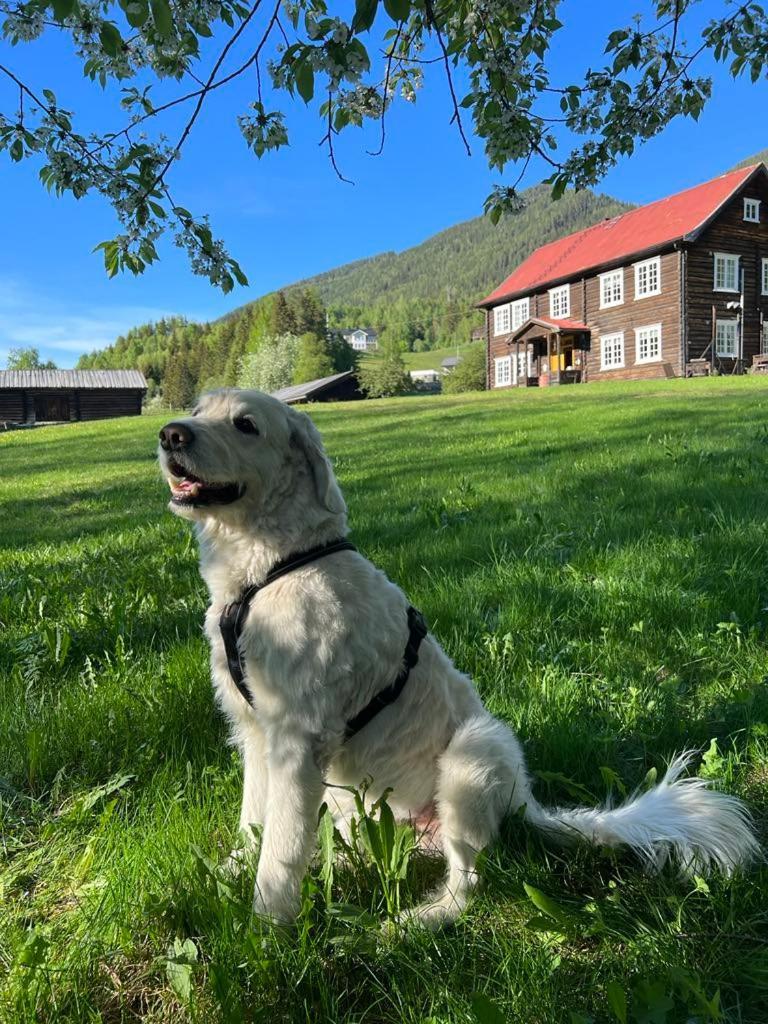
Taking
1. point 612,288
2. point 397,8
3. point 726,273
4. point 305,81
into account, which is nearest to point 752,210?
point 726,273

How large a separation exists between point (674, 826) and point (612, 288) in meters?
48.0

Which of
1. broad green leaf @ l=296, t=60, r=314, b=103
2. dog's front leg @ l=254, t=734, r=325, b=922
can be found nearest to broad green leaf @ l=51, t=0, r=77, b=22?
broad green leaf @ l=296, t=60, r=314, b=103

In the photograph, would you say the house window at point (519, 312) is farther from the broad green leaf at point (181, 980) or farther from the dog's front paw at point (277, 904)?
the broad green leaf at point (181, 980)

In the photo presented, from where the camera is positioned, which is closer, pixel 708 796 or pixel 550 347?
pixel 708 796

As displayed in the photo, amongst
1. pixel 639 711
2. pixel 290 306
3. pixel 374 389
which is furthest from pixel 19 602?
pixel 290 306

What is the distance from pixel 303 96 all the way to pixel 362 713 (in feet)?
8.69

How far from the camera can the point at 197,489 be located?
2395mm

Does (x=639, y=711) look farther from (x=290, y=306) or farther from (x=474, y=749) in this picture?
(x=290, y=306)

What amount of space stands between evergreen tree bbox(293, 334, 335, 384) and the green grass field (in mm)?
84335

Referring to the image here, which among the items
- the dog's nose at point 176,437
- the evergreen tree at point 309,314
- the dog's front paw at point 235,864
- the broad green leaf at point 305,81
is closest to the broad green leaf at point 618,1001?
the dog's front paw at point 235,864

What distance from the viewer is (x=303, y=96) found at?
9.08 ft

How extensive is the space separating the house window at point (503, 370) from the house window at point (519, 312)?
9.00ft

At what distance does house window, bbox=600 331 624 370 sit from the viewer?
144 feet

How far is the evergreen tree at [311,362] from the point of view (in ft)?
289
